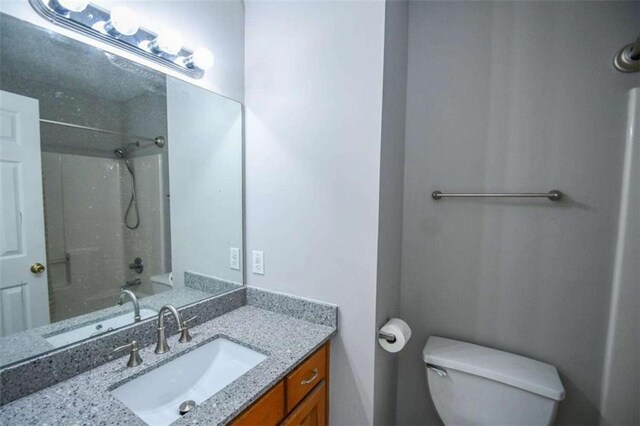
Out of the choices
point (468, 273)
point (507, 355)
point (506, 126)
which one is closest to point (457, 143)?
point (506, 126)

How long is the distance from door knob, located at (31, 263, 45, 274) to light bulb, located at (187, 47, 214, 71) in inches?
36.6

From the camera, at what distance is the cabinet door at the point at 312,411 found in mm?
991

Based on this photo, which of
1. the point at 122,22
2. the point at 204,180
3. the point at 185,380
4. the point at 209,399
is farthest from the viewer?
the point at 204,180

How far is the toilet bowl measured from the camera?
1169 millimetres

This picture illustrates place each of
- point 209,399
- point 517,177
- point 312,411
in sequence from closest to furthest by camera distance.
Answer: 1. point 209,399
2. point 312,411
3. point 517,177

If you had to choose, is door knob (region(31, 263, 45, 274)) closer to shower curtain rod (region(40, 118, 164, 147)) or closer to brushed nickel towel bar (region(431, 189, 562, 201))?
shower curtain rod (region(40, 118, 164, 147))

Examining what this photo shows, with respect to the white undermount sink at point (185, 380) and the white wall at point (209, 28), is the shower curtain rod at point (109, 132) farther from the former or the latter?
the white undermount sink at point (185, 380)

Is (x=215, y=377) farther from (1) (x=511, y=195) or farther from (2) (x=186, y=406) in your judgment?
(1) (x=511, y=195)

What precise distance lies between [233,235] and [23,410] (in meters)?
0.90

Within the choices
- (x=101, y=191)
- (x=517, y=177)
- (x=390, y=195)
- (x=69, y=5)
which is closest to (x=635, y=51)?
(x=517, y=177)

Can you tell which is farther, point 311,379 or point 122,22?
point 311,379

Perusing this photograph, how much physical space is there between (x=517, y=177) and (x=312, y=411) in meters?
1.37

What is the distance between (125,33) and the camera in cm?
93

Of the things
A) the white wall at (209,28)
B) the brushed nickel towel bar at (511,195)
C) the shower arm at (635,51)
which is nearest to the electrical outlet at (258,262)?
the white wall at (209,28)
